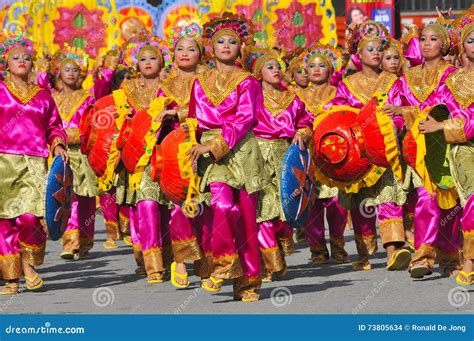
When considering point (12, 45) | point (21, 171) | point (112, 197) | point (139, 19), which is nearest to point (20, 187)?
point (21, 171)

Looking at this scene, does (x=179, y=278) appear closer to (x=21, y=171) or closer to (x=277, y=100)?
(x=21, y=171)

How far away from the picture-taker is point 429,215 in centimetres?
1105

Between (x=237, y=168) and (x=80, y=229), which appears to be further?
(x=80, y=229)

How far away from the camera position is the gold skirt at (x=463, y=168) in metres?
10.4

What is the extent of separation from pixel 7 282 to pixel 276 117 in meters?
2.49

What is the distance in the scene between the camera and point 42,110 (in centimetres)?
1101

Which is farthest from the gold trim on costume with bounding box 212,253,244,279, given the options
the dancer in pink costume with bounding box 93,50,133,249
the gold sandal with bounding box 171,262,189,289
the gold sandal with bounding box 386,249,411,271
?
the dancer in pink costume with bounding box 93,50,133,249

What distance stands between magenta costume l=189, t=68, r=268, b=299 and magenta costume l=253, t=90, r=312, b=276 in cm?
153

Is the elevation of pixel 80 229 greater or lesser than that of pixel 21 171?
lesser

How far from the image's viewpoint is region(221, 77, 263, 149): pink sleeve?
9.82 m

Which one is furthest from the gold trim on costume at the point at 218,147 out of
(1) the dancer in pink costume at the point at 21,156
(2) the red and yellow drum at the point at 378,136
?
(2) the red and yellow drum at the point at 378,136

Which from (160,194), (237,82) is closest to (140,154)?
(160,194)

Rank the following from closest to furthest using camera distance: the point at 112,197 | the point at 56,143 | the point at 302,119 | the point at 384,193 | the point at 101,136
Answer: the point at 56,143 < the point at 302,119 < the point at 384,193 < the point at 101,136 < the point at 112,197

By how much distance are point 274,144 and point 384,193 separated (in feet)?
3.24
